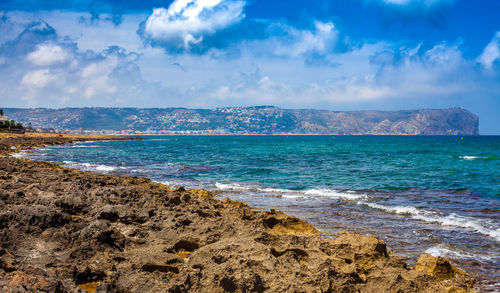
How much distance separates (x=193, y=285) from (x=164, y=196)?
636 cm

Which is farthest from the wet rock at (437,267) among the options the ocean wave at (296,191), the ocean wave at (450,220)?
the ocean wave at (296,191)

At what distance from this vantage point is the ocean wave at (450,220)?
11312 mm

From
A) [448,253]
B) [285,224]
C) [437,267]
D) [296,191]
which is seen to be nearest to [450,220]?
[448,253]

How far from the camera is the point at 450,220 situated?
12.6 metres

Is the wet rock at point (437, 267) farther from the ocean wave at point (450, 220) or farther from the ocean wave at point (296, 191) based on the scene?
the ocean wave at point (296, 191)

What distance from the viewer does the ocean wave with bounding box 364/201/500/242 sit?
11312mm

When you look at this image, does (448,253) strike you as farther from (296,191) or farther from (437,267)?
(296,191)

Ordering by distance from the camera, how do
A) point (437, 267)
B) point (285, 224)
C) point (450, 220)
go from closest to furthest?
1. point (437, 267)
2. point (285, 224)
3. point (450, 220)

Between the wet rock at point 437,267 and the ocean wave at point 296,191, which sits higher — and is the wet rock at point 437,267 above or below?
above

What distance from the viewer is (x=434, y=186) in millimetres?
22453

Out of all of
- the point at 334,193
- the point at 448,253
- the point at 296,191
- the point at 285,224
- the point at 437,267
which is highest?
the point at 437,267

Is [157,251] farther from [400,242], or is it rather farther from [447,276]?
[400,242]

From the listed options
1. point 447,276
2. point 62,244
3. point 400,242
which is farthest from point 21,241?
point 400,242

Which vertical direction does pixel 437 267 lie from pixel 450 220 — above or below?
above
